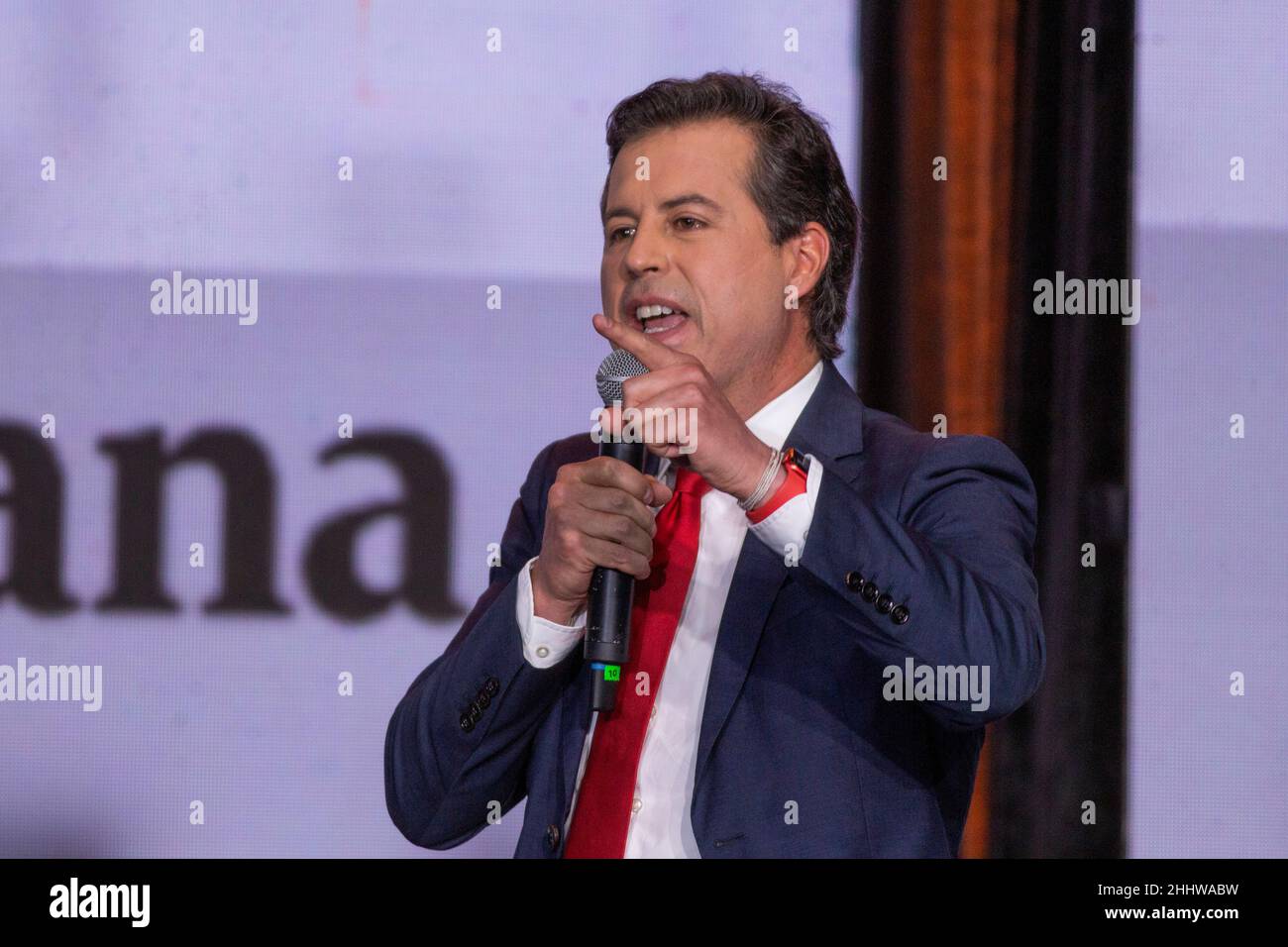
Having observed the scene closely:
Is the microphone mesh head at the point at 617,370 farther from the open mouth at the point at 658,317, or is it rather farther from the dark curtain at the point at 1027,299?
the dark curtain at the point at 1027,299

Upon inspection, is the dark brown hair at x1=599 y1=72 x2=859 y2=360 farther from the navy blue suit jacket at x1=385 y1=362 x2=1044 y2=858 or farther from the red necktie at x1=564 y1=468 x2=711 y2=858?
the red necktie at x1=564 y1=468 x2=711 y2=858

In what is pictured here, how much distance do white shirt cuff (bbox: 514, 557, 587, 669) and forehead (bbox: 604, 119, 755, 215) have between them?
1.62 feet

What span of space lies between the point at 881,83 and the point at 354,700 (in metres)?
1.61

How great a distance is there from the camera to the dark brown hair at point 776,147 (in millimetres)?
1812

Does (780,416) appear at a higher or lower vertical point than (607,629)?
higher

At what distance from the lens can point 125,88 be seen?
9.63 ft

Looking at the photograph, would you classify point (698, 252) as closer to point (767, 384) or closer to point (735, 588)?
point (767, 384)

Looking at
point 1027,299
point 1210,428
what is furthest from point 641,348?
point 1210,428

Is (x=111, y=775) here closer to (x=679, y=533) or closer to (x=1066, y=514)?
(x=679, y=533)

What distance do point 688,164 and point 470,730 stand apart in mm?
732

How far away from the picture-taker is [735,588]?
1.58 meters

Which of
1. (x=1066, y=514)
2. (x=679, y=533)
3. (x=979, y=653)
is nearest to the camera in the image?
(x=979, y=653)

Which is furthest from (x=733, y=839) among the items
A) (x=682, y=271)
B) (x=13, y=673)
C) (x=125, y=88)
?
(x=125, y=88)

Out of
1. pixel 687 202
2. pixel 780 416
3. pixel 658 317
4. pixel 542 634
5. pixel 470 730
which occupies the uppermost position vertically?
pixel 687 202
